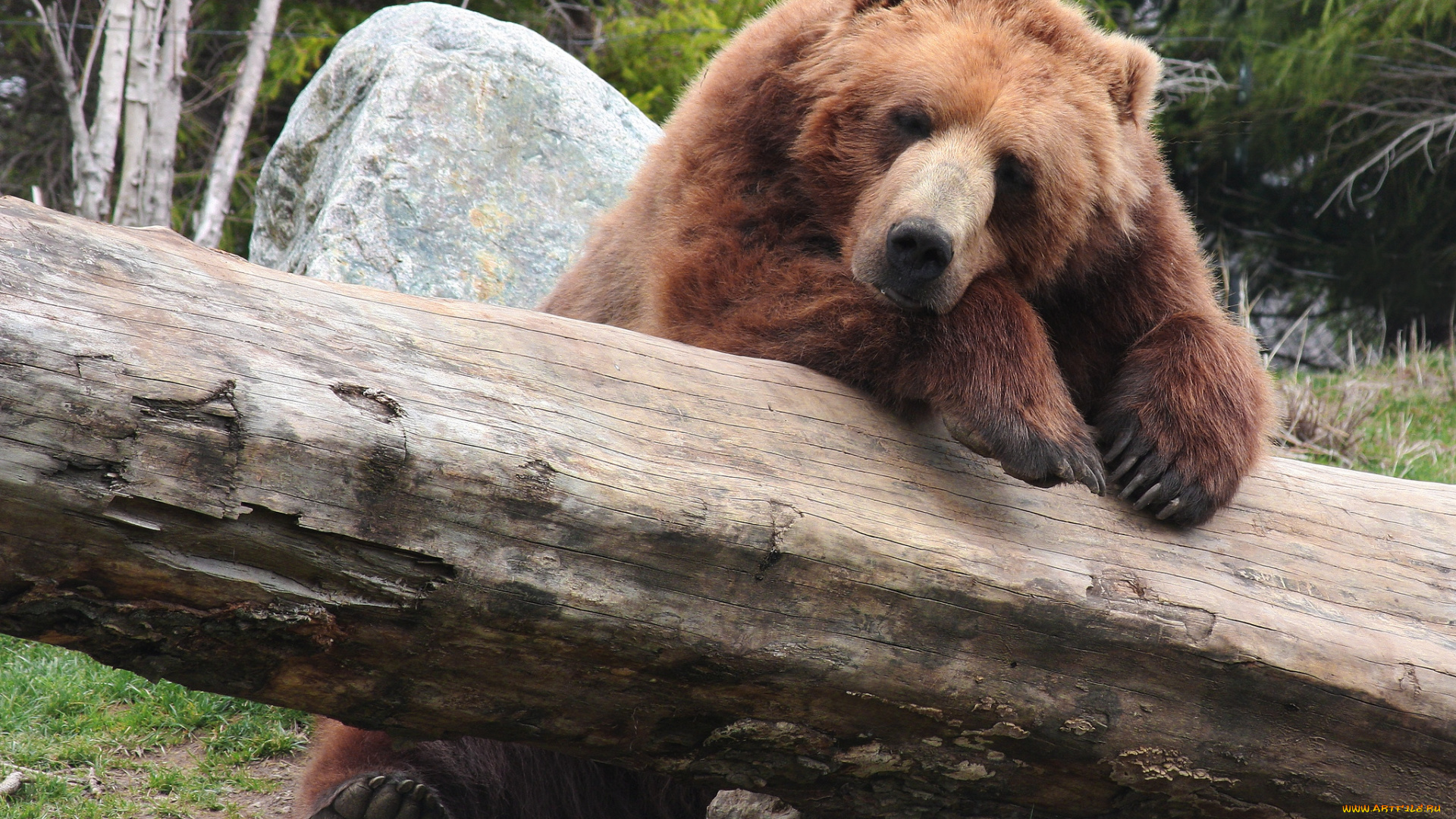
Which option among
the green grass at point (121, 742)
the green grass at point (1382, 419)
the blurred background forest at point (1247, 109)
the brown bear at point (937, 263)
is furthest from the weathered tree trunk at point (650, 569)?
the blurred background forest at point (1247, 109)

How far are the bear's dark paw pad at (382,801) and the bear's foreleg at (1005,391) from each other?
1642 millimetres

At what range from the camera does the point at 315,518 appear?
6.52 feet

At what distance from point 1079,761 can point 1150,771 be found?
0.17 metres

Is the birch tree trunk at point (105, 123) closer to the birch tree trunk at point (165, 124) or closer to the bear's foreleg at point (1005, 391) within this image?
the birch tree trunk at point (165, 124)

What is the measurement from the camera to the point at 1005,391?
106 inches

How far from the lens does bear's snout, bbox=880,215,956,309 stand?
2.78 meters

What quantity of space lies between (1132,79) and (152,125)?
7892 millimetres

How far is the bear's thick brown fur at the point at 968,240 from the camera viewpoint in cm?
282

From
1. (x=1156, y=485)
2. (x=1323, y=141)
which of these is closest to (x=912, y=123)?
(x=1156, y=485)

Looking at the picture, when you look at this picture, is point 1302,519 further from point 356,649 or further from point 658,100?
point 658,100

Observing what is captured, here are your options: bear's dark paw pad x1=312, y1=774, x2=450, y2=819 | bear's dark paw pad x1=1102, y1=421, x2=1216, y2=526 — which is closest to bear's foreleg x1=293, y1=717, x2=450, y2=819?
bear's dark paw pad x1=312, y1=774, x2=450, y2=819

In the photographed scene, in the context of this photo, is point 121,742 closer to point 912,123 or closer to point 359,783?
point 359,783

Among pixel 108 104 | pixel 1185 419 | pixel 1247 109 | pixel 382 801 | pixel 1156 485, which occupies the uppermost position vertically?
pixel 1247 109

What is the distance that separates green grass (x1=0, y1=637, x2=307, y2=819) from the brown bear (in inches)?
36.8
